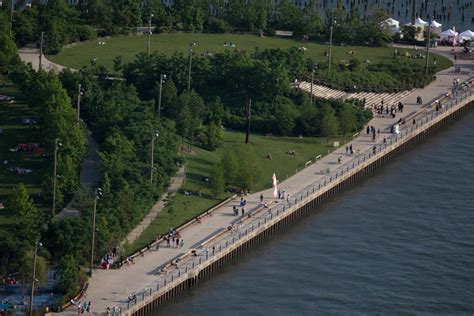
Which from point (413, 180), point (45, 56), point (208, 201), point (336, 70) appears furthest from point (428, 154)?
point (45, 56)

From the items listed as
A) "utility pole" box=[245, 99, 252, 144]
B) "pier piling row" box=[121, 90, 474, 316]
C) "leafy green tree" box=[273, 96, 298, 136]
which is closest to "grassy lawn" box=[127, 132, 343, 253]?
"utility pole" box=[245, 99, 252, 144]

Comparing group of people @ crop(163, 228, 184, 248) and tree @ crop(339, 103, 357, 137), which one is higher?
tree @ crop(339, 103, 357, 137)

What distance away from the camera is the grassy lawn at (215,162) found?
448 ft

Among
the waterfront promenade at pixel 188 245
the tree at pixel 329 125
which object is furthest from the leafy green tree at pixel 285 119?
the waterfront promenade at pixel 188 245

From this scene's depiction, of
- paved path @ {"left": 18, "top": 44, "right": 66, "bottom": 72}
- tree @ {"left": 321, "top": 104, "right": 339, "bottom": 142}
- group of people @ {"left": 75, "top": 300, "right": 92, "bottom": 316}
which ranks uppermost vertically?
paved path @ {"left": 18, "top": 44, "right": 66, "bottom": 72}

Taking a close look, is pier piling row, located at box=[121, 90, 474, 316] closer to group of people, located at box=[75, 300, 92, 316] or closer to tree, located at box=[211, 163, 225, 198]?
group of people, located at box=[75, 300, 92, 316]

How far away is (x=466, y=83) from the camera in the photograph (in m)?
199

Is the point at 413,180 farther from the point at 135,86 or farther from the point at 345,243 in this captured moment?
the point at 135,86

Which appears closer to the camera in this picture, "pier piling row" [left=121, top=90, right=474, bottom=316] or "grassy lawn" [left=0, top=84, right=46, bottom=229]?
"pier piling row" [left=121, top=90, right=474, bottom=316]

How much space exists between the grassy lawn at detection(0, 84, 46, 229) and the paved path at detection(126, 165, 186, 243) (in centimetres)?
1010

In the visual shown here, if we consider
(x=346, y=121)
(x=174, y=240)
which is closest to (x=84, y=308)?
(x=174, y=240)

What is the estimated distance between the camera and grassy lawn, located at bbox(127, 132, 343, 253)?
136500 millimetres

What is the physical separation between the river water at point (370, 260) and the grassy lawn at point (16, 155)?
2131 cm

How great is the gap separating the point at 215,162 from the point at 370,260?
26175 mm
